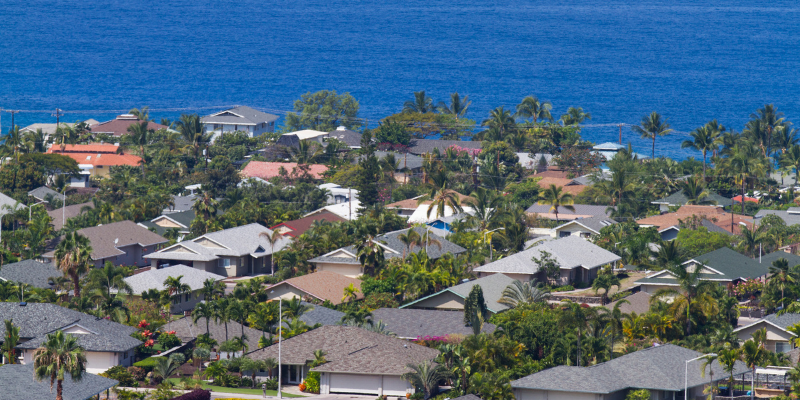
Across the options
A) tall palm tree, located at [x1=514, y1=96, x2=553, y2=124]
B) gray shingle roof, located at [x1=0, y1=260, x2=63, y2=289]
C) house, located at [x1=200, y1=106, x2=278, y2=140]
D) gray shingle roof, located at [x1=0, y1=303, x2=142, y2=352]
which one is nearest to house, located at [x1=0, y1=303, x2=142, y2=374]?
gray shingle roof, located at [x1=0, y1=303, x2=142, y2=352]

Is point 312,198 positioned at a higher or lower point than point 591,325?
higher

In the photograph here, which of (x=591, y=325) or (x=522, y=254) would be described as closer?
(x=591, y=325)

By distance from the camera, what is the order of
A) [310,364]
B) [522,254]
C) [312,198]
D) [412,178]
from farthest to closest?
[412,178], [312,198], [522,254], [310,364]

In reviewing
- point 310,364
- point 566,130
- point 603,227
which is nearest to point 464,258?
point 603,227

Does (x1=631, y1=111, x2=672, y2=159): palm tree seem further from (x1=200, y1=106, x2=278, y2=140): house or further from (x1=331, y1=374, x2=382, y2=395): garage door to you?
(x1=331, y1=374, x2=382, y2=395): garage door

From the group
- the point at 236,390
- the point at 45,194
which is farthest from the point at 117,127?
the point at 236,390

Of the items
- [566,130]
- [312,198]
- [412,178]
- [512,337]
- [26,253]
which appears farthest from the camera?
[566,130]

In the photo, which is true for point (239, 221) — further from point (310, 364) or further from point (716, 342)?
point (716, 342)
